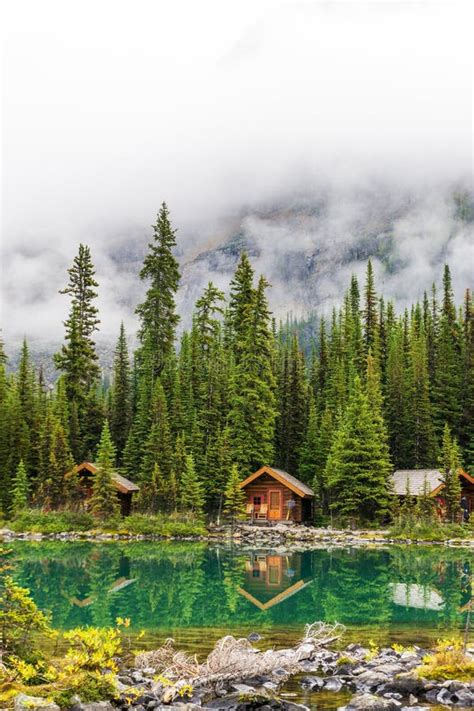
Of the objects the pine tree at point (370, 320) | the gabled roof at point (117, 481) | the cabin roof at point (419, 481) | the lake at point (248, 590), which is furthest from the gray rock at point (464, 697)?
the pine tree at point (370, 320)

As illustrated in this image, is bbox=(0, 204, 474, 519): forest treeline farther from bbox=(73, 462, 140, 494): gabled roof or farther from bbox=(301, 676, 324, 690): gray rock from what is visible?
bbox=(301, 676, 324, 690): gray rock

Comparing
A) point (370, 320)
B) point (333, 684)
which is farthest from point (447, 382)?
point (333, 684)

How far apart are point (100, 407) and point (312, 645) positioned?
167 feet

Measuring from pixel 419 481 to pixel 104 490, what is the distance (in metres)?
22.5

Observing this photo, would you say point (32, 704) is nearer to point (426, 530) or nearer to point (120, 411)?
point (426, 530)

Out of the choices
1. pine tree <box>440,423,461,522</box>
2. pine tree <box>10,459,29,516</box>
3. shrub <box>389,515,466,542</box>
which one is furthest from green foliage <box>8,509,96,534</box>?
pine tree <box>440,423,461,522</box>

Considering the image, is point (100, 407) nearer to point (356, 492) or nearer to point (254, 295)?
point (254, 295)

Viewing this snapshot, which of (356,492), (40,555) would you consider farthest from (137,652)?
(356,492)

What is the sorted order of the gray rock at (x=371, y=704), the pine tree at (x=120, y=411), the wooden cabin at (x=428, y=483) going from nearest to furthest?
the gray rock at (x=371, y=704)
the wooden cabin at (x=428, y=483)
the pine tree at (x=120, y=411)

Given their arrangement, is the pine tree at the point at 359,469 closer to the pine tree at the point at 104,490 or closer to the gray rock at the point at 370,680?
the pine tree at the point at 104,490

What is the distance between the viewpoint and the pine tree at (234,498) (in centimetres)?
4797

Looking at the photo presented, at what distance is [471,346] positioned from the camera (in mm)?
65812

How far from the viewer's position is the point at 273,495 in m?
50.8

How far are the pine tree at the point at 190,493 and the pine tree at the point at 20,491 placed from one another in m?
11.1
